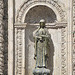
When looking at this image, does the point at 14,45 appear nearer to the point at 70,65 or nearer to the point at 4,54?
the point at 4,54

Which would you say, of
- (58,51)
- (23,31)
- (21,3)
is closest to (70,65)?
(58,51)

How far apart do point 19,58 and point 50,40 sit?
4.07 ft

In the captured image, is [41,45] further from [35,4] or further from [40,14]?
[35,4]

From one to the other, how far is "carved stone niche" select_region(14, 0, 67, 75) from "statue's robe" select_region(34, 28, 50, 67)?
0.59m

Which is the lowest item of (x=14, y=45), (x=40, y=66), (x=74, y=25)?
(x=40, y=66)

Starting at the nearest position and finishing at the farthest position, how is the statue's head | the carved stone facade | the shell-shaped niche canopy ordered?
the statue's head
the carved stone facade
the shell-shaped niche canopy

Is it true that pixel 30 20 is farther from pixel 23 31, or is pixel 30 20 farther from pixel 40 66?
pixel 40 66

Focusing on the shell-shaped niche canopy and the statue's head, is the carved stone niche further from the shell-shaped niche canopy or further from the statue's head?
the statue's head

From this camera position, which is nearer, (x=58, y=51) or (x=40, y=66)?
(x=40, y=66)

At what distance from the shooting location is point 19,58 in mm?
9531

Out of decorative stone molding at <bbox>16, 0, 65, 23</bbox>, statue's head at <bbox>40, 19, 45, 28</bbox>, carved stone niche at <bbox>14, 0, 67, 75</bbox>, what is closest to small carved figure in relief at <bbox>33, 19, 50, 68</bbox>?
statue's head at <bbox>40, 19, 45, 28</bbox>

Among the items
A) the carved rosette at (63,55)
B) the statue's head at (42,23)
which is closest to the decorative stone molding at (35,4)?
the carved rosette at (63,55)

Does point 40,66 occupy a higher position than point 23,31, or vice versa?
point 23,31

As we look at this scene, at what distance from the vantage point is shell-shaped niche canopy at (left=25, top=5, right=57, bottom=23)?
978cm
